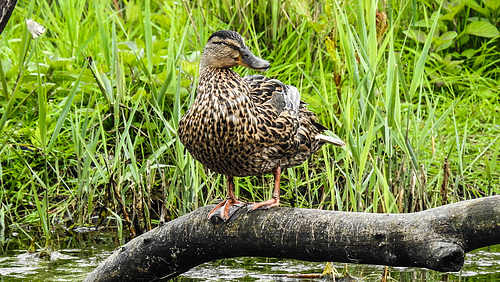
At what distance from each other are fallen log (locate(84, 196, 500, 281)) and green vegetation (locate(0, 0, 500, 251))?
2.08 feet

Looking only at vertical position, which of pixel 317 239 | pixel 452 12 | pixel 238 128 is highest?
pixel 452 12

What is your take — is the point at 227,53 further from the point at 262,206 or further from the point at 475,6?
the point at 475,6

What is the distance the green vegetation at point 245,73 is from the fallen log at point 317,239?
0.63 metres

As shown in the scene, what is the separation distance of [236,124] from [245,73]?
6.31 feet

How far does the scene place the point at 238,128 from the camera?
9.21 feet

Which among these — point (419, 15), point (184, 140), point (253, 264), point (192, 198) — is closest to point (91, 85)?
point (192, 198)

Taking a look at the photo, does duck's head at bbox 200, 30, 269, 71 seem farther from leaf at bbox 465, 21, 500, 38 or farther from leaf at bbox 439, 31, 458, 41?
leaf at bbox 465, 21, 500, 38

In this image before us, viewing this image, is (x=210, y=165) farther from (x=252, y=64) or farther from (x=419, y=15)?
(x=419, y=15)

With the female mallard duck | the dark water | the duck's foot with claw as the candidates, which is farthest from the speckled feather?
the dark water

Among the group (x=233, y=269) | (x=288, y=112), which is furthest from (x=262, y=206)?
(x=233, y=269)

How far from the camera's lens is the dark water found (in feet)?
11.4

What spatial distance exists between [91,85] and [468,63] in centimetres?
291

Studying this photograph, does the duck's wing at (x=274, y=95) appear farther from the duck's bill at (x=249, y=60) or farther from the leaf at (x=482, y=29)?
the leaf at (x=482, y=29)

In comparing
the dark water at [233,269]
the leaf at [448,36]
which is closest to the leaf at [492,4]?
the leaf at [448,36]
